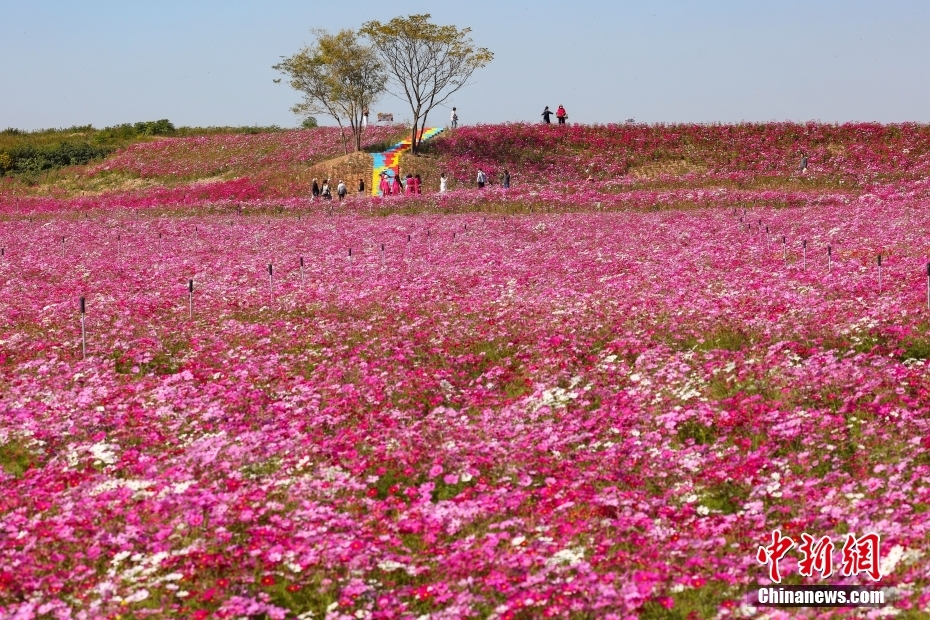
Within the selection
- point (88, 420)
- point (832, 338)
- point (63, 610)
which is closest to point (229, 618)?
point (63, 610)

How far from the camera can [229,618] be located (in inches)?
286

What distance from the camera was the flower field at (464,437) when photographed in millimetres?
7734

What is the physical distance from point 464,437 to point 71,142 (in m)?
80.2

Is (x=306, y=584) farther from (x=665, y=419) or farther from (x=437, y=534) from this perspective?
(x=665, y=419)

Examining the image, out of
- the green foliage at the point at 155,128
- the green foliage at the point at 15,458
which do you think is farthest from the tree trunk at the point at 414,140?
the green foliage at the point at 15,458

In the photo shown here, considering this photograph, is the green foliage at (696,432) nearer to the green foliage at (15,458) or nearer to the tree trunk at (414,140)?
the green foliage at (15,458)

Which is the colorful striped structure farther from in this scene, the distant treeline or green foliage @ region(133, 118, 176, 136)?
green foliage @ region(133, 118, 176, 136)

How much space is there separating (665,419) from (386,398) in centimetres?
399

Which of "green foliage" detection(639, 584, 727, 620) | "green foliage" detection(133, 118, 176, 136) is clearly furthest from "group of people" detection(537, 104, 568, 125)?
"green foliage" detection(639, 584, 727, 620)

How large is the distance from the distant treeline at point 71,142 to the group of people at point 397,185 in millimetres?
34434

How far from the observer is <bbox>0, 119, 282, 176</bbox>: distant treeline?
77.1 m

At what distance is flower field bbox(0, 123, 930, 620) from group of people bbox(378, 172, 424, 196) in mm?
28992

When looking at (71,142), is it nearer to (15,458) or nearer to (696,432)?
(15,458)

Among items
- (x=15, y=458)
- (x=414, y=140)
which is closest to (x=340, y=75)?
(x=414, y=140)
